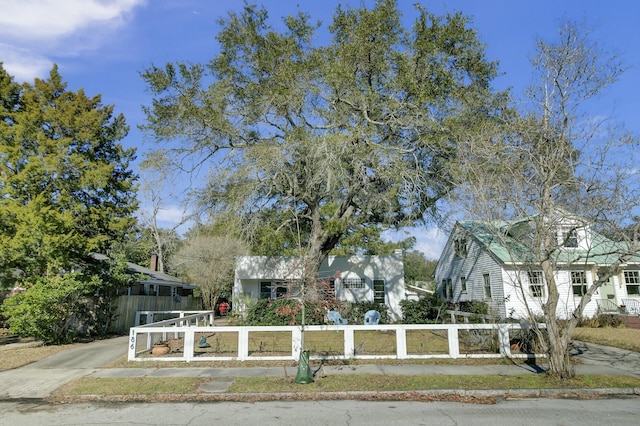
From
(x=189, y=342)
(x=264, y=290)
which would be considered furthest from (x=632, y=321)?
(x=189, y=342)

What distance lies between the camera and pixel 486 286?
2402 centimetres

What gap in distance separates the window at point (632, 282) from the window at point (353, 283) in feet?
45.8

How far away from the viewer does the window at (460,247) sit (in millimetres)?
26991

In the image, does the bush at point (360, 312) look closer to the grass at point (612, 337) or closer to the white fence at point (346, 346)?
the white fence at point (346, 346)

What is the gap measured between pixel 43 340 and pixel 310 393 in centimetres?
1247

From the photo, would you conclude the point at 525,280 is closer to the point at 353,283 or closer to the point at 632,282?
the point at 632,282

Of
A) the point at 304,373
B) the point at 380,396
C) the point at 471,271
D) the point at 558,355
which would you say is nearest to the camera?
the point at 380,396

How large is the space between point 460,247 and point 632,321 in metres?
9.74

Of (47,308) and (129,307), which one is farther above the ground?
(47,308)

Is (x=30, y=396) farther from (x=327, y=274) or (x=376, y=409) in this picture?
(x=327, y=274)

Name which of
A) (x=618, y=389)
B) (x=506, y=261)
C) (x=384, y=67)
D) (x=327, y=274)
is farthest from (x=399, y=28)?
(x=618, y=389)

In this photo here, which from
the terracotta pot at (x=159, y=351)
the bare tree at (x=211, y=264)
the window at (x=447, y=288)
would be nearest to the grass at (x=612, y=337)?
the window at (x=447, y=288)

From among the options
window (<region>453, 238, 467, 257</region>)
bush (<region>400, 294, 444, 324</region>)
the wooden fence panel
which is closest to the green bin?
bush (<region>400, 294, 444, 324</region>)

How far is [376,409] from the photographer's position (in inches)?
297
